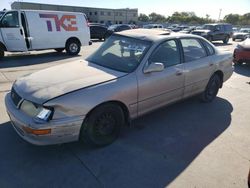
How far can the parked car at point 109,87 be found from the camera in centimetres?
292

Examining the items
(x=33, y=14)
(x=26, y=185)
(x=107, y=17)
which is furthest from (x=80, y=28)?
(x=107, y=17)

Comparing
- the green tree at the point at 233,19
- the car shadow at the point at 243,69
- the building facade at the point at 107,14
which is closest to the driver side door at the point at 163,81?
the car shadow at the point at 243,69

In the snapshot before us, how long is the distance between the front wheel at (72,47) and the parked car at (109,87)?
25.8 ft

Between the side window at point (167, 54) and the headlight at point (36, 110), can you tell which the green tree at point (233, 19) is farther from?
the headlight at point (36, 110)

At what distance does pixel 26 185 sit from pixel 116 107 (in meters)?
1.53

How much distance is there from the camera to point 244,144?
3.78 m

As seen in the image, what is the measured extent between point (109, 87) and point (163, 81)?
44.5 inches

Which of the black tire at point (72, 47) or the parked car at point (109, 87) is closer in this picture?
the parked car at point (109, 87)

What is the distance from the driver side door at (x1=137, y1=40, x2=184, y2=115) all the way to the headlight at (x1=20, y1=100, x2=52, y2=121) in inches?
57.1

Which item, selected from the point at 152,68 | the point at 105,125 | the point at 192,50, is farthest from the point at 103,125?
the point at 192,50

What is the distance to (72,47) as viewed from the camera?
12.0 m

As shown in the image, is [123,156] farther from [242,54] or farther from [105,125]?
[242,54]

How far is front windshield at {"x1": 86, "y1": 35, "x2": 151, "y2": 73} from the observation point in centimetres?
378

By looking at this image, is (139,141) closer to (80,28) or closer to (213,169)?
(213,169)
